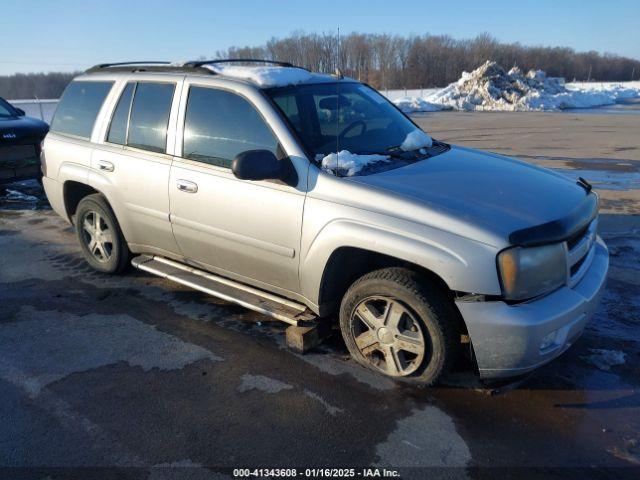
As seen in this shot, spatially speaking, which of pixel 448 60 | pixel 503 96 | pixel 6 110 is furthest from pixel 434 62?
pixel 6 110

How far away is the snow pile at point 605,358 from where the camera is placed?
131 inches

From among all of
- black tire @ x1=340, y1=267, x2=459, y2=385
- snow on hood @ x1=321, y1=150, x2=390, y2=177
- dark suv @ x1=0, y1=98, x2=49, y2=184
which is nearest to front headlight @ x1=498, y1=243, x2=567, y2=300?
black tire @ x1=340, y1=267, x2=459, y2=385

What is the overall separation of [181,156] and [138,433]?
6.60 feet

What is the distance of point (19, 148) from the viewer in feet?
26.9

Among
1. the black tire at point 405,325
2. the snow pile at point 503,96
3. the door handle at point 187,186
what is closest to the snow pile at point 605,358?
the black tire at point 405,325

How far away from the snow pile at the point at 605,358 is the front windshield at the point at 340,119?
1.98 metres

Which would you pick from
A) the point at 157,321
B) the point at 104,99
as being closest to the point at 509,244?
the point at 157,321

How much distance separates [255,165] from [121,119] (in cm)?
198

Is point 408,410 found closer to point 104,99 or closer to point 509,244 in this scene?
point 509,244

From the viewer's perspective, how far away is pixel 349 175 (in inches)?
126

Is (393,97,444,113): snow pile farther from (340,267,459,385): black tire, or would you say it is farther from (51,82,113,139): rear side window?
(340,267,459,385): black tire

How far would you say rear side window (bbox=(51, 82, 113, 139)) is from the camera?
4738mm

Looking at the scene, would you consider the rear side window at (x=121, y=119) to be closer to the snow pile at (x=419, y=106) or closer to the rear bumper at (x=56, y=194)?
the rear bumper at (x=56, y=194)

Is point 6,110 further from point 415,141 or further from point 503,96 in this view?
point 503,96
